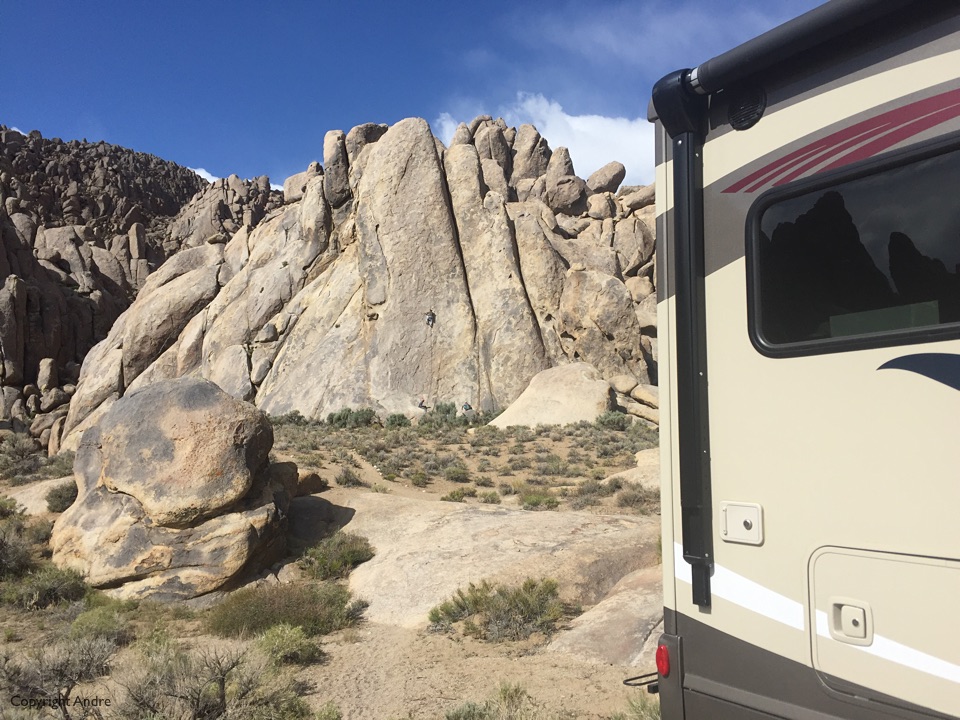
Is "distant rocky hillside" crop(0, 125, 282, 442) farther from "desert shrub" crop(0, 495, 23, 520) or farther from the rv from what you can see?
the rv

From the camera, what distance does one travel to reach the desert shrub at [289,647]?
6.22 m

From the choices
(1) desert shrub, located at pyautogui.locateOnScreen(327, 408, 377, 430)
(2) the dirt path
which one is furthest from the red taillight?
(1) desert shrub, located at pyautogui.locateOnScreen(327, 408, 377, 430)

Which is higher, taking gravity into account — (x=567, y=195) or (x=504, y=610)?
(x=567, y=195)

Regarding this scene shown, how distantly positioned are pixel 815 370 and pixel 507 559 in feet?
21.2

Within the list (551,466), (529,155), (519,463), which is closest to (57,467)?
(519,463)

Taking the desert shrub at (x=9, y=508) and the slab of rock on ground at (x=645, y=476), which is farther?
the slab of rock on ground at (x=645, y=476)

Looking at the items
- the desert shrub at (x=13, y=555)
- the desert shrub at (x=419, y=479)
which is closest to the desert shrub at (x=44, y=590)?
the desert shrub at (x=13, y=555)

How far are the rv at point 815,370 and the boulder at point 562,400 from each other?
2093 centimetres

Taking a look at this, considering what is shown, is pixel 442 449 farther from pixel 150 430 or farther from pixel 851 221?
pixel 851 221

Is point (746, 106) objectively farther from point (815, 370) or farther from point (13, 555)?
point (13, 555)

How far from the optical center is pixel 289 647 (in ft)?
20.7

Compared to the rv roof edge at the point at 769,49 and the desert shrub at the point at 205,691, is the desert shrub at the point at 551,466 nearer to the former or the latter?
the desert shrub at the point at 205,691

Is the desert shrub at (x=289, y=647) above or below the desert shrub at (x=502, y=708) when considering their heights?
below

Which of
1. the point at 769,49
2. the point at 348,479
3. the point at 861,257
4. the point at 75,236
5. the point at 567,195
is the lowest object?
the point at 348,479
